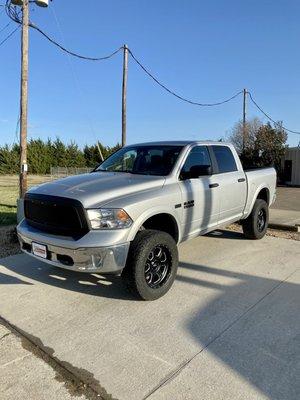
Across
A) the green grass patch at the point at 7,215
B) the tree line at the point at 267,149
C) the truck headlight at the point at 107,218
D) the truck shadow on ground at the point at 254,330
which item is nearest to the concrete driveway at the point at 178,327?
the truck shadow on ground at the point at 254,330

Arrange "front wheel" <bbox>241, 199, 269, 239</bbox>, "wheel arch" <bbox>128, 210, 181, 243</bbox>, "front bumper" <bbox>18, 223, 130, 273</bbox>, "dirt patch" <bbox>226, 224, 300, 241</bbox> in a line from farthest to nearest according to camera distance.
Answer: "dirt patch" <bbox>226, 224, 300, 241</bbox>
"front wheel" <bbox>241, 199, 269, 239</bbox>
"wheel arch" <bbox>128, 210, 181, 243</bbox>
"front bumper" <bbox>18, 223, 130, 273</bbox>

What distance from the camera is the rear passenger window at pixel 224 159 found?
621 centimetres

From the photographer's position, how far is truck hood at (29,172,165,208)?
4.26 meters

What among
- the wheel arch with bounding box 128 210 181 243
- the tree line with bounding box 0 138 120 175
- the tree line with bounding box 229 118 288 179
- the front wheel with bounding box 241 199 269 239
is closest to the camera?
the wheel arch with bounding box 128 210 181 243

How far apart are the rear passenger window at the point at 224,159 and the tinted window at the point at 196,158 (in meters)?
0.30

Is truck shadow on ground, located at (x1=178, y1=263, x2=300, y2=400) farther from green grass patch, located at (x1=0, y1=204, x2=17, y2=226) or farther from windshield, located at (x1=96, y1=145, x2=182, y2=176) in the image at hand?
green grass patch, located at (x1=0, y1=204, x2=17, y2=226)

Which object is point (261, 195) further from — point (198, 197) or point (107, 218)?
point (107, 218)

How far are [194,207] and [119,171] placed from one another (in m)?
1.23

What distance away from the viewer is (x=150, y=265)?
451 cm

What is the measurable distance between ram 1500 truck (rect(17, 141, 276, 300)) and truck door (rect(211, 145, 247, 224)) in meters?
0.02

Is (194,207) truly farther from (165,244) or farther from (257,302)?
(257,302)

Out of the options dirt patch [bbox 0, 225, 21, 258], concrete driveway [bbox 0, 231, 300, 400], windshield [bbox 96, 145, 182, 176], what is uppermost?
windshield [bbox 96, 145, 182, 176]

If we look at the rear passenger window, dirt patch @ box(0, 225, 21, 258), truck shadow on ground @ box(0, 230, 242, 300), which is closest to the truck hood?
truck shadow on ground @ box(0, 230, 242, 300)

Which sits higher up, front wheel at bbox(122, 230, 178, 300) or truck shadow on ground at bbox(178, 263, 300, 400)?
front wheel at bbox(122, 230, 178, 300)
